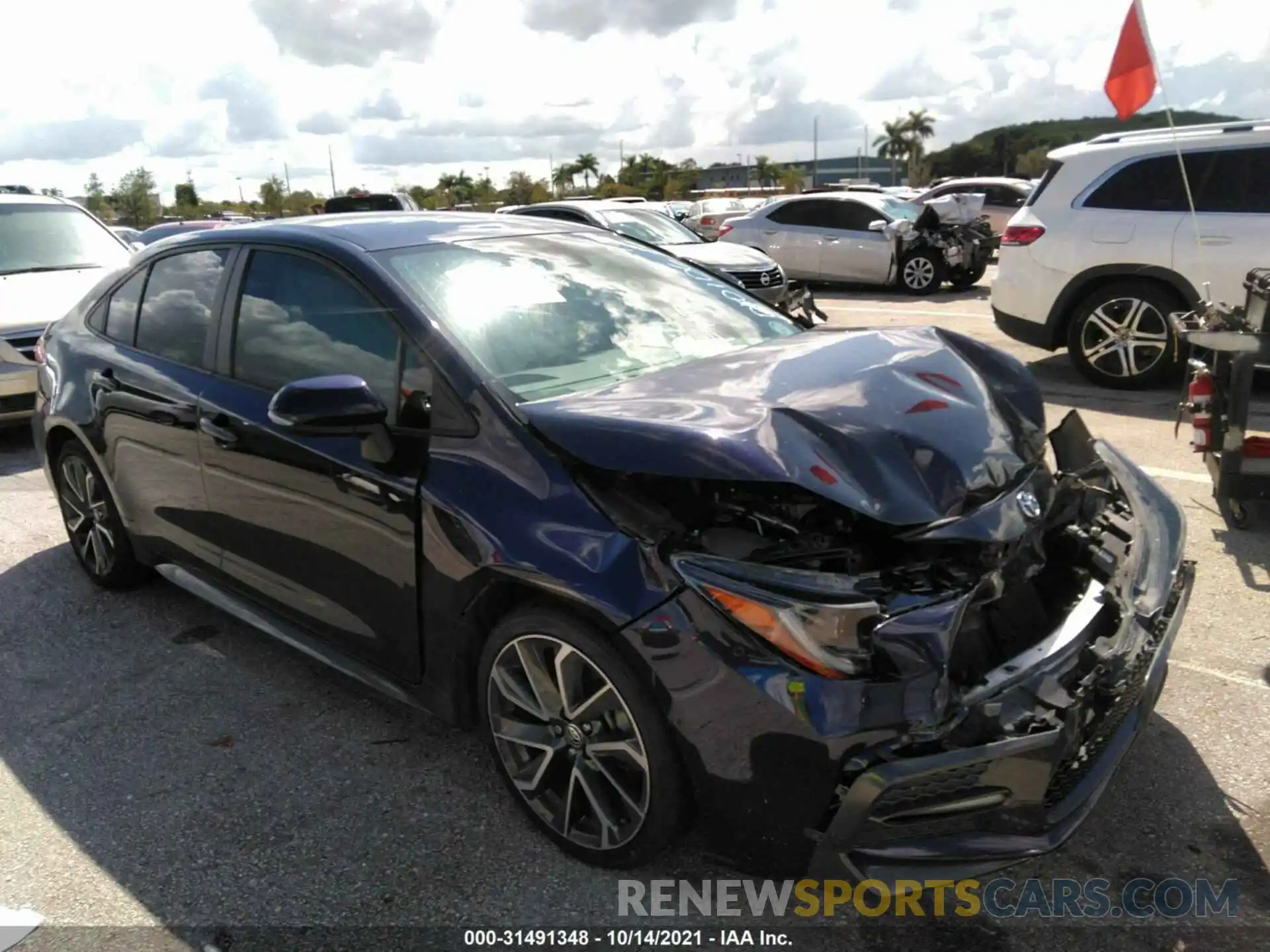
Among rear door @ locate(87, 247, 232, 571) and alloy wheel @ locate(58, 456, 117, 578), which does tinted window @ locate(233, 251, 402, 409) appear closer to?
rear door @ locate(87, 247, 232, 571)

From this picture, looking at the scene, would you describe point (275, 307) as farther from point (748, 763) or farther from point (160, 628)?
point (748, 763)

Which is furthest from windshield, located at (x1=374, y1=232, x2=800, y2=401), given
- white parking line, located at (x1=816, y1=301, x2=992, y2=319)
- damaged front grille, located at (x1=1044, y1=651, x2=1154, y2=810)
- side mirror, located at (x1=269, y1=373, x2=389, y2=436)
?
white parking line, located at (x1=816, y1=301, x2=992, y2=319)

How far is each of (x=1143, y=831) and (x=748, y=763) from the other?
1.26 metres

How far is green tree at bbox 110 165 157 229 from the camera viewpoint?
5894 centimetres

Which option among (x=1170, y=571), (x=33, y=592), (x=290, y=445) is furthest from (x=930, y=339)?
(x=33, y=592)

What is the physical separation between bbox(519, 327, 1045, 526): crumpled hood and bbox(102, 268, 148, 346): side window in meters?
2.39

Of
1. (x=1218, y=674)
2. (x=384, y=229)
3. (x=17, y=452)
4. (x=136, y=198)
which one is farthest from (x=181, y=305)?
(x=136, y=198)

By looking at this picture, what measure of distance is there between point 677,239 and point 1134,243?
232 inches

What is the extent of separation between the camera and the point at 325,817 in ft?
9.37

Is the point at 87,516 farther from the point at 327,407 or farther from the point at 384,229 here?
the point at 327,407

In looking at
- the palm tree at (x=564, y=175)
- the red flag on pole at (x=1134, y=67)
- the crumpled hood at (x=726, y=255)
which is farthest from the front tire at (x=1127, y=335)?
the palm tree at (x=564, y=175)

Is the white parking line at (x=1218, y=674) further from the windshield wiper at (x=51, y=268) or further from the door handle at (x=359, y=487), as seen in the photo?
the windshield wiper at (x=51, y=268)

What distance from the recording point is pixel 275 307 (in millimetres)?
3314

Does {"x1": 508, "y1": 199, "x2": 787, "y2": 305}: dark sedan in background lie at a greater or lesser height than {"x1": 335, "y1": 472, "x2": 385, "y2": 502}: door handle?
greater
